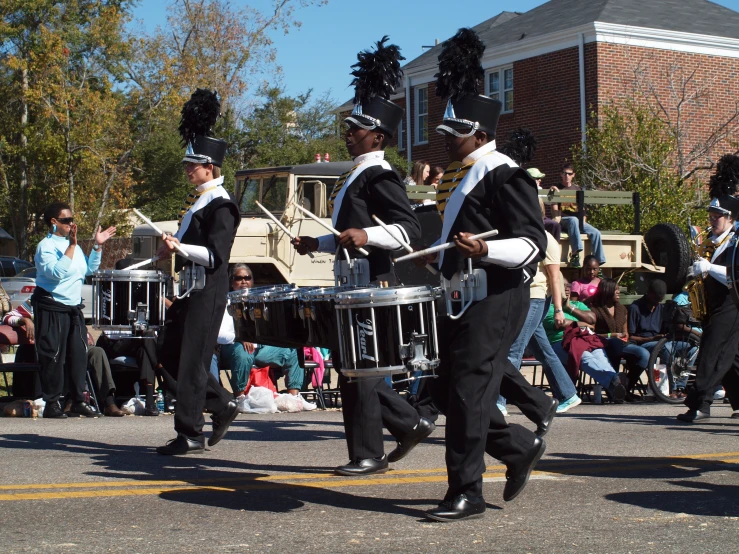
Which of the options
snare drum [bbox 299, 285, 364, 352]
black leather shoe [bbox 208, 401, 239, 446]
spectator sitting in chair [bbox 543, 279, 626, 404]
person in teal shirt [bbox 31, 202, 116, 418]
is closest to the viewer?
snare drum [bbox 299, 285, 364, 352]

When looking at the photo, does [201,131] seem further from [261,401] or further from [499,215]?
[261,401]

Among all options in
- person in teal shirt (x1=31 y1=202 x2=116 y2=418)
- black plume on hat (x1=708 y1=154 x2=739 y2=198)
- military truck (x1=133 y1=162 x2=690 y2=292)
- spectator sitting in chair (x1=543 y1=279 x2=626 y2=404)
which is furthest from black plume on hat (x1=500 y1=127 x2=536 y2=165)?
person in teal shirt (x1=31 y1=202 x2=116 y2=418)

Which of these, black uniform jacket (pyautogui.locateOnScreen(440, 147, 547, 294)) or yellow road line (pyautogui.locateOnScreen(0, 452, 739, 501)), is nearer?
black uniform jacket (pyautogui.locateOnScreen(440, 147, 547, 294))

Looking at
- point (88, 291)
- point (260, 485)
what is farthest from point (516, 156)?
point (88, 291)

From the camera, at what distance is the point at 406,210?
22.8ft

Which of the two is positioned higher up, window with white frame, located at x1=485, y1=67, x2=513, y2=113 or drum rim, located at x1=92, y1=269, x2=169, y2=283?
window with white frame, located at x1=485, y1=67, x2=513, y2=113

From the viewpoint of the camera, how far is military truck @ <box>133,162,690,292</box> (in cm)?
1856

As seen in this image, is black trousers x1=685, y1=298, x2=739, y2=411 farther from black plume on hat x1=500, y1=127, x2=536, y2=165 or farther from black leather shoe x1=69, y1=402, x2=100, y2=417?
black leather shoe x1=69, y1=402, x2=100, y2=417

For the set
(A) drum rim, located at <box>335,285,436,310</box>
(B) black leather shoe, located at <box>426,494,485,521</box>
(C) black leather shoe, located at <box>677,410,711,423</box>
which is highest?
(A) drum rim, located at <box>335,285,436,310</box>

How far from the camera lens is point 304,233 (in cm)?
2073

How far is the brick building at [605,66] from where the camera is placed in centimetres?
3209

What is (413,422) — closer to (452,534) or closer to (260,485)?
(260,485)

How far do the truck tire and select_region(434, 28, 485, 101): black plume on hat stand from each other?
11.8m

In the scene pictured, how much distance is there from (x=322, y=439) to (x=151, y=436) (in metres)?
1.35
